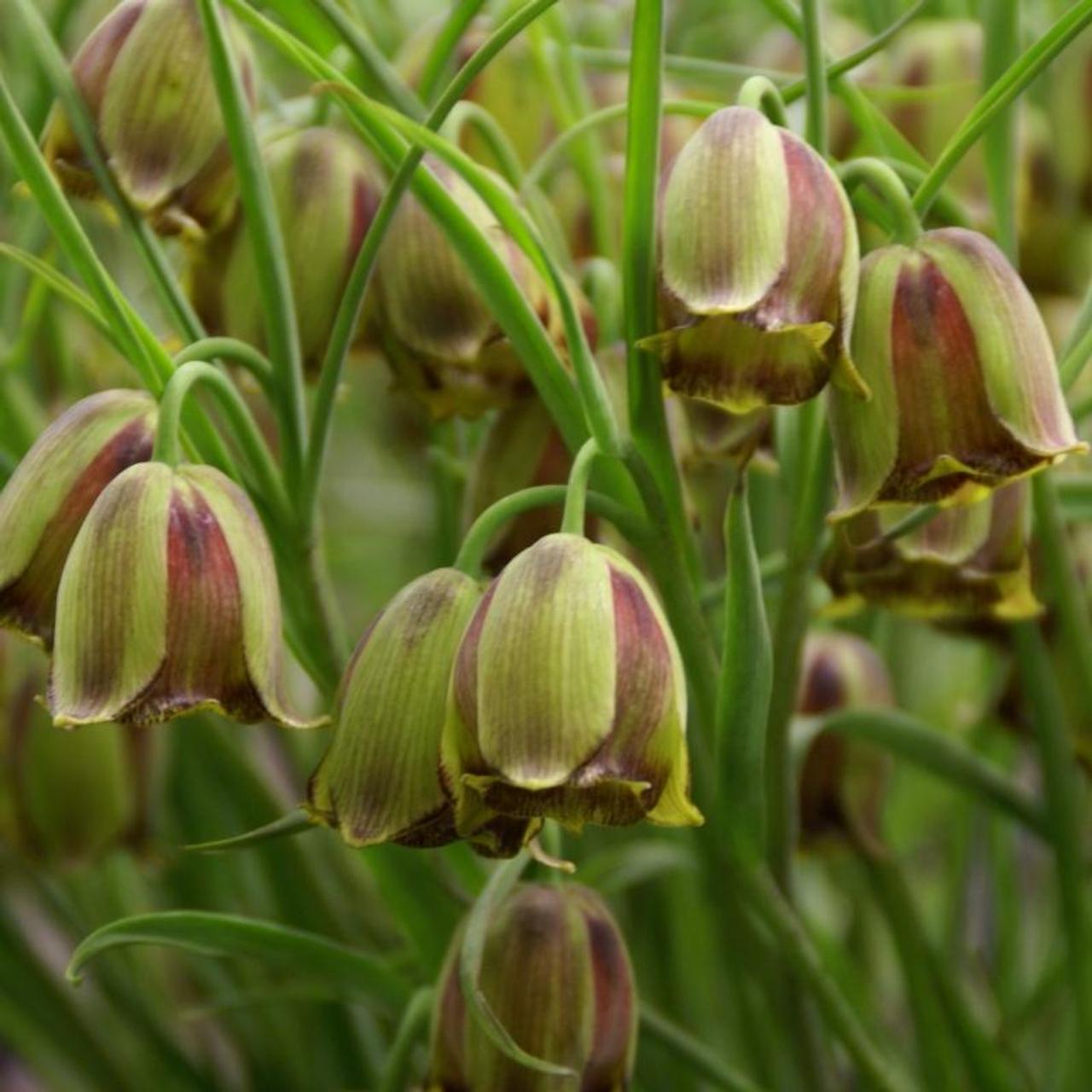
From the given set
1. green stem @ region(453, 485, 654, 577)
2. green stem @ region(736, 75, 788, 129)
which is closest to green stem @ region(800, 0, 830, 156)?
green stem @ region(736, 75, 788, 129)

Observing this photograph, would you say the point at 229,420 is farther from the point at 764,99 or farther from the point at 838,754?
the point at 838,754

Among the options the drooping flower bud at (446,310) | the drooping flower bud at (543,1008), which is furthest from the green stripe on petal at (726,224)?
the drooping flower bud at (543,1008)

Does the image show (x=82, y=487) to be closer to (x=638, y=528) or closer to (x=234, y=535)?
(x=234, y=535)

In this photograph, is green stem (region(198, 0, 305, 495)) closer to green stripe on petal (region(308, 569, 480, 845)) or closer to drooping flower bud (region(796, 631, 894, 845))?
green stripe on petal (region(308, 569, 480, 845))

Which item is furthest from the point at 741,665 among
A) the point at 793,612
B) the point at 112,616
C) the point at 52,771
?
the point at 52,771

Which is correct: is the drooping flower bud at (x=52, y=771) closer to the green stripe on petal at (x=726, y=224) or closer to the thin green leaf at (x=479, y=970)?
the thin green leaf at (x=479, y=970)

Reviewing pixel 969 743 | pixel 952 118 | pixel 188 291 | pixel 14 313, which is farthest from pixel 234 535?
pixel 969 743
